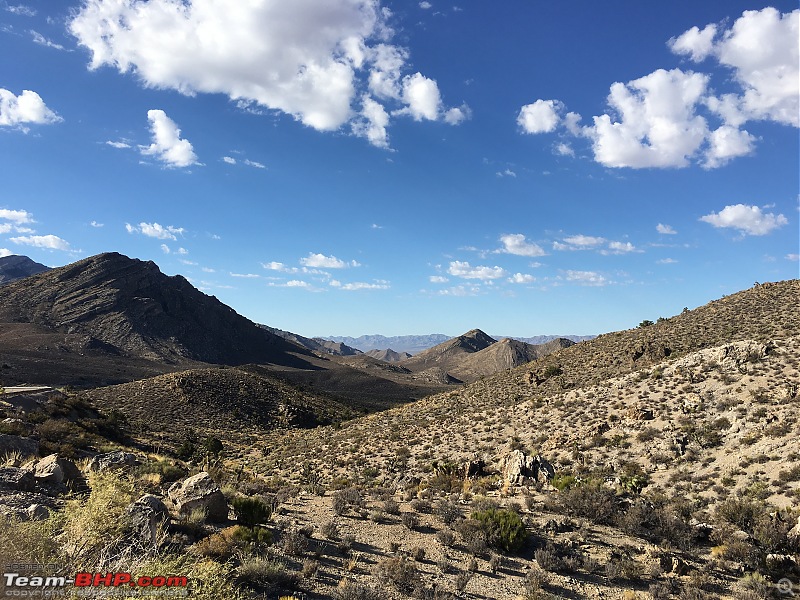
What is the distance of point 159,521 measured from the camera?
8.68 m

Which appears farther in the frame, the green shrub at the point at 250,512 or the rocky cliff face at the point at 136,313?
the rocky cliff face at the point at 136,313

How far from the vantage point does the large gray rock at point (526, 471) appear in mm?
17422

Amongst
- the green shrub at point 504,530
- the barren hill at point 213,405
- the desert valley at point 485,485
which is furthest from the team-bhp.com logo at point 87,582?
the barren hill at point 213,405

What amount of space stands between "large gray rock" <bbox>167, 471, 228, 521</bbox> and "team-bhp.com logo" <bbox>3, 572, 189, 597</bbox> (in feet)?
15.5

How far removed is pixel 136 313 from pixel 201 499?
14964 centimetres

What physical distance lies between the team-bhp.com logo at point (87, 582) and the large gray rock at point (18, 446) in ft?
34.6

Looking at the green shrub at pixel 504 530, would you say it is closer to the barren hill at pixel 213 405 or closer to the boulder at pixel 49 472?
the boulder at pixel 49 472

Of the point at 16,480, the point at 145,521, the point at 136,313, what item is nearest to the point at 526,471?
the point at 145,521

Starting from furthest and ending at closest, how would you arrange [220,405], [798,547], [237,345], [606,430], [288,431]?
1. [237,345]
2. [220,405]
3. [288,431]
4. [606,430]
5. [798,547]

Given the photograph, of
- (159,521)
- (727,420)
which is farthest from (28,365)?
(727,420)

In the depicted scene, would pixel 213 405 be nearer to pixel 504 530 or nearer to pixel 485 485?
pixel 485 485

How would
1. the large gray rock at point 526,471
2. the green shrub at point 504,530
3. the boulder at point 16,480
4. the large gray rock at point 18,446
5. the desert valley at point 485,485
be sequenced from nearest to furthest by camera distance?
1. the desert valley at point 485,485
2. the boulder at point 16,480
3. the green shrub at point 504,530
4. the large gray rock at point 18,446
5. the large gray rock at point 526,471

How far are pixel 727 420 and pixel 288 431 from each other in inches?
1689

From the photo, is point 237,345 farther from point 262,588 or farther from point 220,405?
point 262,588
